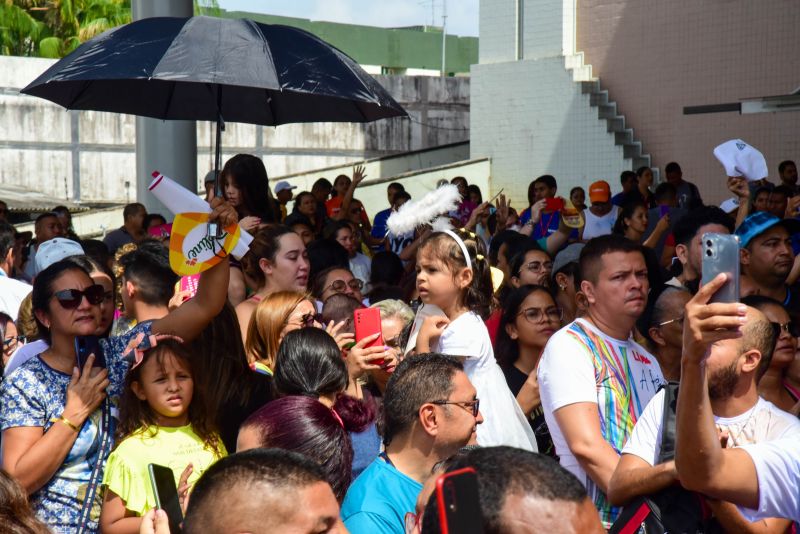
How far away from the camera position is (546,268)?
751cm

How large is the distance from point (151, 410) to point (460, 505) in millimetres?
2898

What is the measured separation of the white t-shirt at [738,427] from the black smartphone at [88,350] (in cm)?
222

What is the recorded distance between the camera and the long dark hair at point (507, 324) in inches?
243

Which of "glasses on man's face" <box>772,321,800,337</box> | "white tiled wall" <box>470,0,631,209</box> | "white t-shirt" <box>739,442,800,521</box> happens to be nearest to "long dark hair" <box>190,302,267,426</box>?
"white t-shirt" <box>739,442,800,521</box>

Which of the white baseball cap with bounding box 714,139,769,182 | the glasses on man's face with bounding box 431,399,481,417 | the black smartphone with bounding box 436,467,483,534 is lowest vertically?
the glasses on man's face with bounding box 431,399,481,417

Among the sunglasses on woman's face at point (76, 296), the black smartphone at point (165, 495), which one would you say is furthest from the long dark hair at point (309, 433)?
the sunglasses on woman's face at point (76, 296)

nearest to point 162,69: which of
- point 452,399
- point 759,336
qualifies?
point 452,399

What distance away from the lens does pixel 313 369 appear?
14.1 feet

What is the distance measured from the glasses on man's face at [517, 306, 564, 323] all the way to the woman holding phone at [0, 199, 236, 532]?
2.05 metres

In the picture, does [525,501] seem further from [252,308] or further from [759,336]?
[252,308]

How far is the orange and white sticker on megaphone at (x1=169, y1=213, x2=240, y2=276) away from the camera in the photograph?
457cm

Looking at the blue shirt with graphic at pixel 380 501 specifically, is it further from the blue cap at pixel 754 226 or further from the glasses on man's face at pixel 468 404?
the blue cap at pixel 754 226

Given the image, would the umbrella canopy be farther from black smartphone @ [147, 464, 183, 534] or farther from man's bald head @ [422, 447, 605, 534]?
man's bald head @ [422, 447, 605, 534]

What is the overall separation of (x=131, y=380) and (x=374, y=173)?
17.8m
